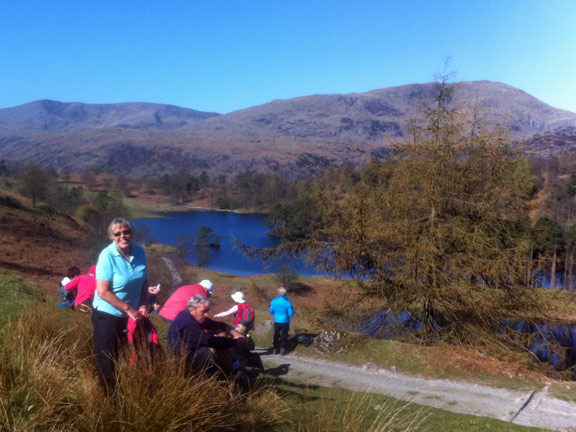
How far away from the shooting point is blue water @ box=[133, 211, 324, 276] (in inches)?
1978

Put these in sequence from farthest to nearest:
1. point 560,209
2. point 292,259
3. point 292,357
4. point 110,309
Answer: point 560,209
point 292,259
point 292,357
point 110,309

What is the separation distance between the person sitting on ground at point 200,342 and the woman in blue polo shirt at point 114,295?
1.37 feet

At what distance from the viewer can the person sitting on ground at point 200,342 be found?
4.03 m

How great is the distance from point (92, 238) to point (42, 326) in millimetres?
32644

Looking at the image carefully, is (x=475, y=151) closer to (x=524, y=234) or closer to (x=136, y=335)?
(x=524, y=234)

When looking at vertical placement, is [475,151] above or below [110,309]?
above

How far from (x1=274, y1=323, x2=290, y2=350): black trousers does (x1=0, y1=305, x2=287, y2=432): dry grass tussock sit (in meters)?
5.72

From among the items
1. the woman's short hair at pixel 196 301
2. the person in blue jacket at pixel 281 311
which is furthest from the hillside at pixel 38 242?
the woman's short hair at pixel 196 301

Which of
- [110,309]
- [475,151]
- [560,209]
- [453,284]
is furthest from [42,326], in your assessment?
[560,209]

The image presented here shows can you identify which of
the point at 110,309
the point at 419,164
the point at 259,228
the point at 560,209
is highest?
the point at 419,164

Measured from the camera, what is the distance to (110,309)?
3.85m

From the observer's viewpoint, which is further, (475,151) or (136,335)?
(475,151)

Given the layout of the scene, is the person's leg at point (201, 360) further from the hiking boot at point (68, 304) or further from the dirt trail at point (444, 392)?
the hiking boot at point (68, 304)

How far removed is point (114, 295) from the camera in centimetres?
378
